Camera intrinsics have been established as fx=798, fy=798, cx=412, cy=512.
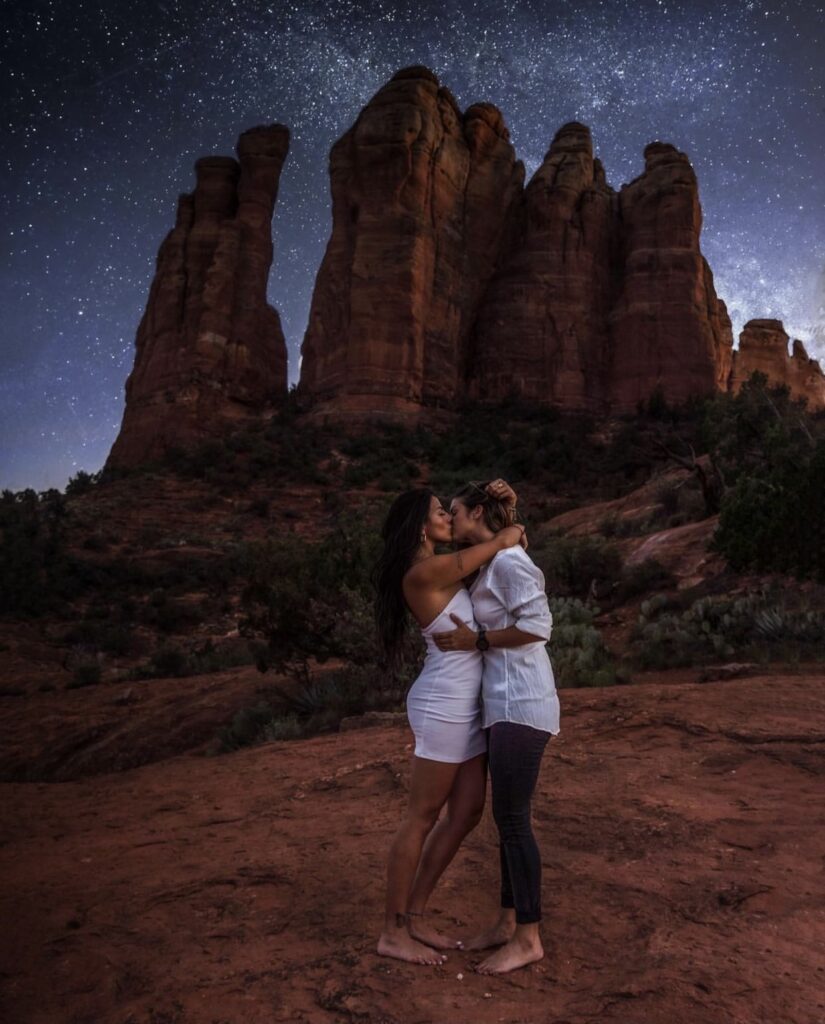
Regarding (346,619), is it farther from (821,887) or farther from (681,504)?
(681,504)

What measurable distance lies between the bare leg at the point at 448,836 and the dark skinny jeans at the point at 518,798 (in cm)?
18

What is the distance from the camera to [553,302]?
4800 cm

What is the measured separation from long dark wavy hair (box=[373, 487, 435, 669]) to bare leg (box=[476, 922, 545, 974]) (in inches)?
43.2

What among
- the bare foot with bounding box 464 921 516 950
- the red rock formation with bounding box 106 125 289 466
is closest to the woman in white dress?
the bare foot with bounding box 464 921 516 950

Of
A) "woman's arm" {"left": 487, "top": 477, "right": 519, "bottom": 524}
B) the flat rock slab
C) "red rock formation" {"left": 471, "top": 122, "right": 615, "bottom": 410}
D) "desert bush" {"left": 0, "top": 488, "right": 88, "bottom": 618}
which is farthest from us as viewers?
"red rock formation" {"left": 471, "top": 122, "right": 615, "bottom": 410}

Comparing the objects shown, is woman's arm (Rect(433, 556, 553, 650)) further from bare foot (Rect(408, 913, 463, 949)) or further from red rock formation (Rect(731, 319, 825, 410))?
red rock formation (Rect(731, 319, 825, 410))

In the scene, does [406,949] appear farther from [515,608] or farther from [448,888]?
[515,608]

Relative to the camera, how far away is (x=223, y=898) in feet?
12.3

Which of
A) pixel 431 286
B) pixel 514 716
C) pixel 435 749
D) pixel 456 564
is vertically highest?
pixel 431 286

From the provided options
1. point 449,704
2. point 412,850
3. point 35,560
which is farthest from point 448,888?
point 35,560

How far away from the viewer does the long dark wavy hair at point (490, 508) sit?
318 centimetres

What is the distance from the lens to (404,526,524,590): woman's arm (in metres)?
2.99

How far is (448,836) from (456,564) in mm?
1060

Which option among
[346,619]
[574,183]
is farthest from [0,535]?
[574,183]
